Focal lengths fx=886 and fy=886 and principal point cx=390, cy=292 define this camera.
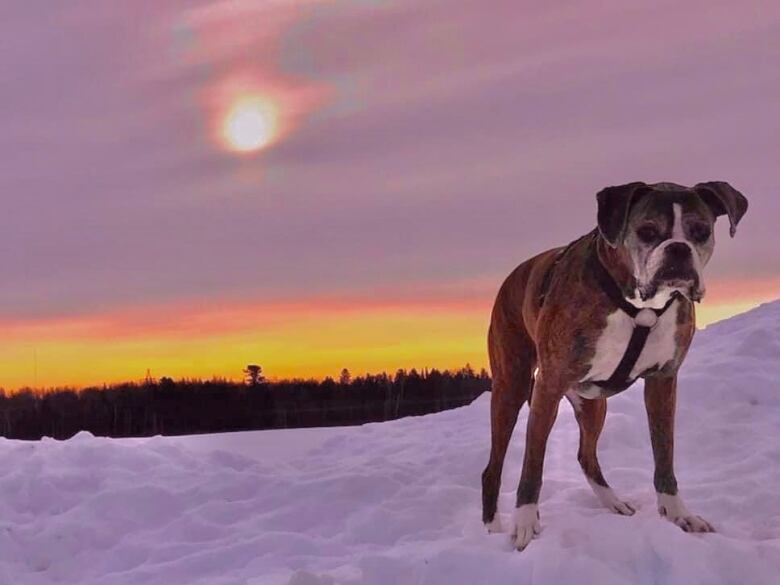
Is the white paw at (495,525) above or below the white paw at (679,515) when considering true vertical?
below

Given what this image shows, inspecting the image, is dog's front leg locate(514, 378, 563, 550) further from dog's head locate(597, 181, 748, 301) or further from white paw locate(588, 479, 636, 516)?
white paw locate(588, 479, 636, 516)

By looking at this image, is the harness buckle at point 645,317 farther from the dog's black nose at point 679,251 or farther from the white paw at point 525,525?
the white paw at point 525,525

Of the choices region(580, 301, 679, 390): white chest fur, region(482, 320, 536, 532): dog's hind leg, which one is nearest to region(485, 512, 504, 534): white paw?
region(482, 320, 536, 532): dog's hind leg

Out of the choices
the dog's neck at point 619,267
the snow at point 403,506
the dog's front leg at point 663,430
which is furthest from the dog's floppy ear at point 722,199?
the snow at point 403,506

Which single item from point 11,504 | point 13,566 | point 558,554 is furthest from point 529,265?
point 11,504

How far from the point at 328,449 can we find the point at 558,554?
675cm

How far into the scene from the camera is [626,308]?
5199 mm

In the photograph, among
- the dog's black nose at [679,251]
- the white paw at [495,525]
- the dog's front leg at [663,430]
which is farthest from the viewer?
the white paw at [495,525]

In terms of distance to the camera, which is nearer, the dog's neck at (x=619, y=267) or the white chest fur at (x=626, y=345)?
the dog's neck at (x=619, y=267)

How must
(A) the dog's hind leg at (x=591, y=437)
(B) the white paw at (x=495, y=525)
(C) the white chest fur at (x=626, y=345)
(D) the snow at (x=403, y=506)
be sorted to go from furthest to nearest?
(A) the dog's hind leg at (x=591, y=437)
(B) the white paw at (x=495, y=525)
(C) the white chest fur at (x=626, y=345)
(D) the snow at (x=403, y=506)

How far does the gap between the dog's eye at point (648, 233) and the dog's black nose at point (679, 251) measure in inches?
6.0

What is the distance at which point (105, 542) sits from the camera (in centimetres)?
732

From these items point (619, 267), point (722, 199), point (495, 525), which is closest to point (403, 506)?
point (495, 525)

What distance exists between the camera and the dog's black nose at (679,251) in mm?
4785
